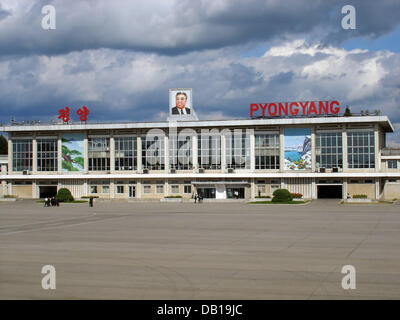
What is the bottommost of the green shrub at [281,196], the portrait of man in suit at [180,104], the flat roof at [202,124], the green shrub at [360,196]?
the green shrub at [360,196]

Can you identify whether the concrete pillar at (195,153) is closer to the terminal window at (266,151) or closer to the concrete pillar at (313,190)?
the terminal window at (266,151)

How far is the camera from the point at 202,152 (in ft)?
302

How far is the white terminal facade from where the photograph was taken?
8474 centimetres

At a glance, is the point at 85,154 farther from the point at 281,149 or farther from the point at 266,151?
the point at 281,149

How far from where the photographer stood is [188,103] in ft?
306

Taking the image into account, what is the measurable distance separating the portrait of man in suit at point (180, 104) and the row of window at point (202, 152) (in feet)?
17.2

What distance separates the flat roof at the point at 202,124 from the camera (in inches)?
3300

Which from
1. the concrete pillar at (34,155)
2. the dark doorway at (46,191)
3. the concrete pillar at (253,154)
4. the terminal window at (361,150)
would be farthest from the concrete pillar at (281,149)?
the concrete pillar at (34,155)

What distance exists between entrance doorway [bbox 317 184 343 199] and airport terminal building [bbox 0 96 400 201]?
19 cm

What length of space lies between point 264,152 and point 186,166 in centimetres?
1549

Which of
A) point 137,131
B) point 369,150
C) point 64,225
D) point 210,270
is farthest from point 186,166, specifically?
point 210,270

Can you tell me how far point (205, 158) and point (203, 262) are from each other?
72.0 metres

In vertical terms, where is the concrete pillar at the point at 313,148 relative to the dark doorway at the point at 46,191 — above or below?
above
